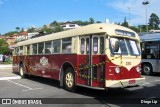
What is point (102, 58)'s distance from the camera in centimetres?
1091

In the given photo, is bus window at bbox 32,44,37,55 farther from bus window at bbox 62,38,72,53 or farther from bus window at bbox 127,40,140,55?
bus window at bbox 127,40,140,55

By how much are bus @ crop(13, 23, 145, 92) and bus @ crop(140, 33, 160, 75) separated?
819 cm

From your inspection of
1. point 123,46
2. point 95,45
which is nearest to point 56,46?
point 95,45

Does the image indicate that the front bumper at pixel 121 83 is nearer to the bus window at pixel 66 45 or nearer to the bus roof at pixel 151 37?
the bus window at pixel 66 45

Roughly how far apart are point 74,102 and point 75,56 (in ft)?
8.41

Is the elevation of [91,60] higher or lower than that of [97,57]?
lower

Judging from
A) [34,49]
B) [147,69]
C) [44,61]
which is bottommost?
[147,69]

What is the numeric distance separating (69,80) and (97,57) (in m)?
2.22

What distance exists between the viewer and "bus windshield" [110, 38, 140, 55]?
10.9m

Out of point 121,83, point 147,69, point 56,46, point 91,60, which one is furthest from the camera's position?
point 147,69

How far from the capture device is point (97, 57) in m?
11.1

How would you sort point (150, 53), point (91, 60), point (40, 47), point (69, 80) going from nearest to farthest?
point (91, 60), point (69, 80), point (40, 47), point (150, 53)

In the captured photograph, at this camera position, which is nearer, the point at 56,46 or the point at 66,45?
the point at 66,45

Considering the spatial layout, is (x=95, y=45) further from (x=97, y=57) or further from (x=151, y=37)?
(x=151, y=37)
